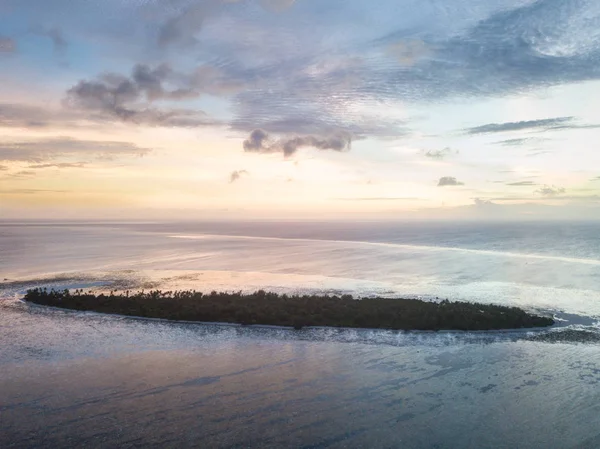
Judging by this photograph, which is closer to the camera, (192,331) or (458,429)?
(458,429)

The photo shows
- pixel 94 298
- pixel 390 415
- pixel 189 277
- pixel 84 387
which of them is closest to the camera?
pixel 390 415

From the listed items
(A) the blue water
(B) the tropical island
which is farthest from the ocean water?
(A) the blue water

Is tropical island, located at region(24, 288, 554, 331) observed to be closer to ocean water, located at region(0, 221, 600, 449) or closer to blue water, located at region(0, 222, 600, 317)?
ocean water, located at region(0, 221, 600, 449)

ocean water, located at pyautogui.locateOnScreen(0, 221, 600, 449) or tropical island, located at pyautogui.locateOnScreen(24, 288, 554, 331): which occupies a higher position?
tropical island, located at pyautogui.locateOnScreen(24, 288, 554, 331)

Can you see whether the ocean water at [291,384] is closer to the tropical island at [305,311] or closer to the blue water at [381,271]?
the tropical island at [305,311]

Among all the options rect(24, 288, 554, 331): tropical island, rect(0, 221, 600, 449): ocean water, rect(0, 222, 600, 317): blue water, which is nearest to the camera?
rect(0, 221, 600, 449): ocean water

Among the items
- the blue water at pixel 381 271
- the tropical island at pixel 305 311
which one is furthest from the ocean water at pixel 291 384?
the blue water at pixel 381 271

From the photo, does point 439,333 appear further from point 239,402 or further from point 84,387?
point 84,387

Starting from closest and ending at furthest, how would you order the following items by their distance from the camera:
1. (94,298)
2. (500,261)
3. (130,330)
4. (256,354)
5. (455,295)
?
(256,354) → (130,330) → (94,298) → (455,295) → (500,261)

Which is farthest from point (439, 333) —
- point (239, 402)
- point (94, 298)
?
point (94, 298)
